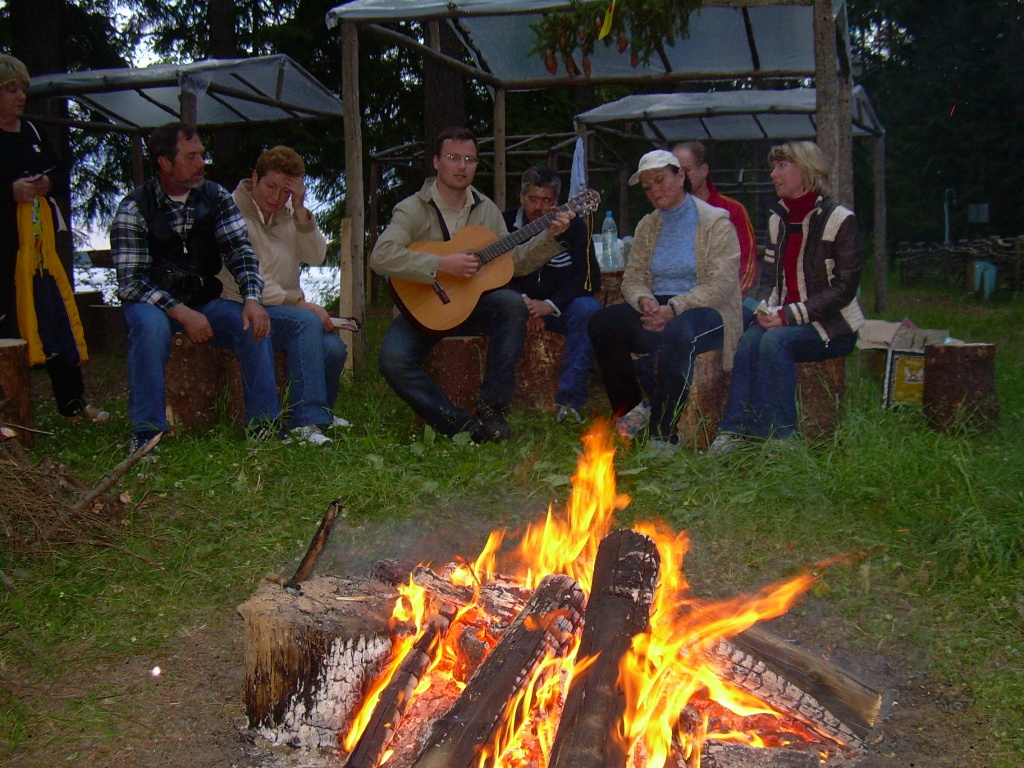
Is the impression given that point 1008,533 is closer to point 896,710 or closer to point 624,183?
point 896,710

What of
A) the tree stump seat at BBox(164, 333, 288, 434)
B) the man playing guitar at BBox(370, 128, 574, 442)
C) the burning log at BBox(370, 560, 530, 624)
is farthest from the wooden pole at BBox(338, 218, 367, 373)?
the burning log at BBox(370, 560, 530, 624)

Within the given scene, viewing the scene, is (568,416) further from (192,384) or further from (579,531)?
(192,384)

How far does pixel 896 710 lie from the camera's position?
276 centimetres

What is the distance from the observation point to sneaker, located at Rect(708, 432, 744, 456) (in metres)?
4.89

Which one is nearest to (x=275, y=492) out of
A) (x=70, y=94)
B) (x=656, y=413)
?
(x=656, y=413)

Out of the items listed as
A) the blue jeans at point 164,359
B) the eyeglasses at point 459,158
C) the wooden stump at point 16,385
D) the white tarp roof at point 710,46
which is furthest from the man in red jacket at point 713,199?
the wooden stump at point 16,385

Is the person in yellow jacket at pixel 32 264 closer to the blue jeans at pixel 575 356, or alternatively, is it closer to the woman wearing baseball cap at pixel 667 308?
the blue jeans at pixel 575 356

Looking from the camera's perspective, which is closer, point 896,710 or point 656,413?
point 896,710

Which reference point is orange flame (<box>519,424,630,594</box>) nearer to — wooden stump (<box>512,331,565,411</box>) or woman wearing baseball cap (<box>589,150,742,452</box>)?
woman wearing baseball cap (<box>589,150,742,452</box>)

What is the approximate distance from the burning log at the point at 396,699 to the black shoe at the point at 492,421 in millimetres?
2570

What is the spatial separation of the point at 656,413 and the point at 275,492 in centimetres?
214

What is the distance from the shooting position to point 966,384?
545 centimetres

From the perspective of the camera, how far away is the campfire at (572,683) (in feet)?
7.63

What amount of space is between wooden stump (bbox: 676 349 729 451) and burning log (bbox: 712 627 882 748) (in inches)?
92.6
